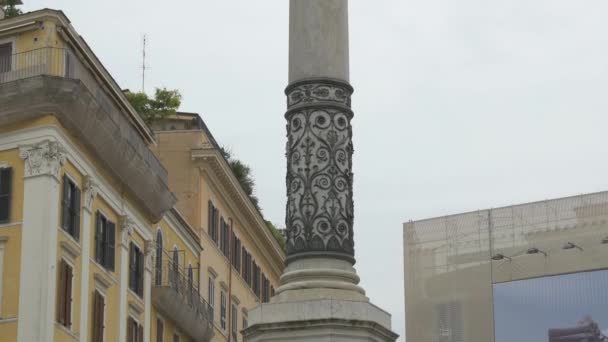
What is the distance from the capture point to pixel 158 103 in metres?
48.8

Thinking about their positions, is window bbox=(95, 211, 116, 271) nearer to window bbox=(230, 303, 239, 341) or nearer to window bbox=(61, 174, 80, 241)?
window bbox=(61, 174, 80, 241)

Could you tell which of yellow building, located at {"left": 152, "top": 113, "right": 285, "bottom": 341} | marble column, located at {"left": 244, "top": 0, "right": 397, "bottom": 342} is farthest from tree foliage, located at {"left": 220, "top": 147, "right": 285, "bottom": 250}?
marble column, located at {"left": 244, "top": 0, "right": 397, "bottom": 342}

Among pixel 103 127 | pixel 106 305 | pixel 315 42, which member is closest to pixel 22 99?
pixel 103 127

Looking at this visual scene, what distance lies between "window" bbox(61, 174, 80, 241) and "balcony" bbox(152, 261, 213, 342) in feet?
22.7

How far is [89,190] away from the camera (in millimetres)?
33344

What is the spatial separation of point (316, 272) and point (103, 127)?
19.1 m

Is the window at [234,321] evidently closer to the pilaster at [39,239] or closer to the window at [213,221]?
the window at [213,221]

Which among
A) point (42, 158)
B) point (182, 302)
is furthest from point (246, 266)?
point (42, 158)

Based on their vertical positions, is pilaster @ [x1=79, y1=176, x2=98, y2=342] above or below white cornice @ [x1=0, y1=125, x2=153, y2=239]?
below

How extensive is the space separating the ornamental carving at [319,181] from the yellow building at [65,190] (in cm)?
1517

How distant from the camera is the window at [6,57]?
32.3 meters

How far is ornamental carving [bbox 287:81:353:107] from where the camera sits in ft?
52.5

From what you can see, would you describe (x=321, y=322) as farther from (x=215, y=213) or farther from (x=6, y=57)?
(x=215, y=213)

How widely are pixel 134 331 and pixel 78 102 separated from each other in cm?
770
